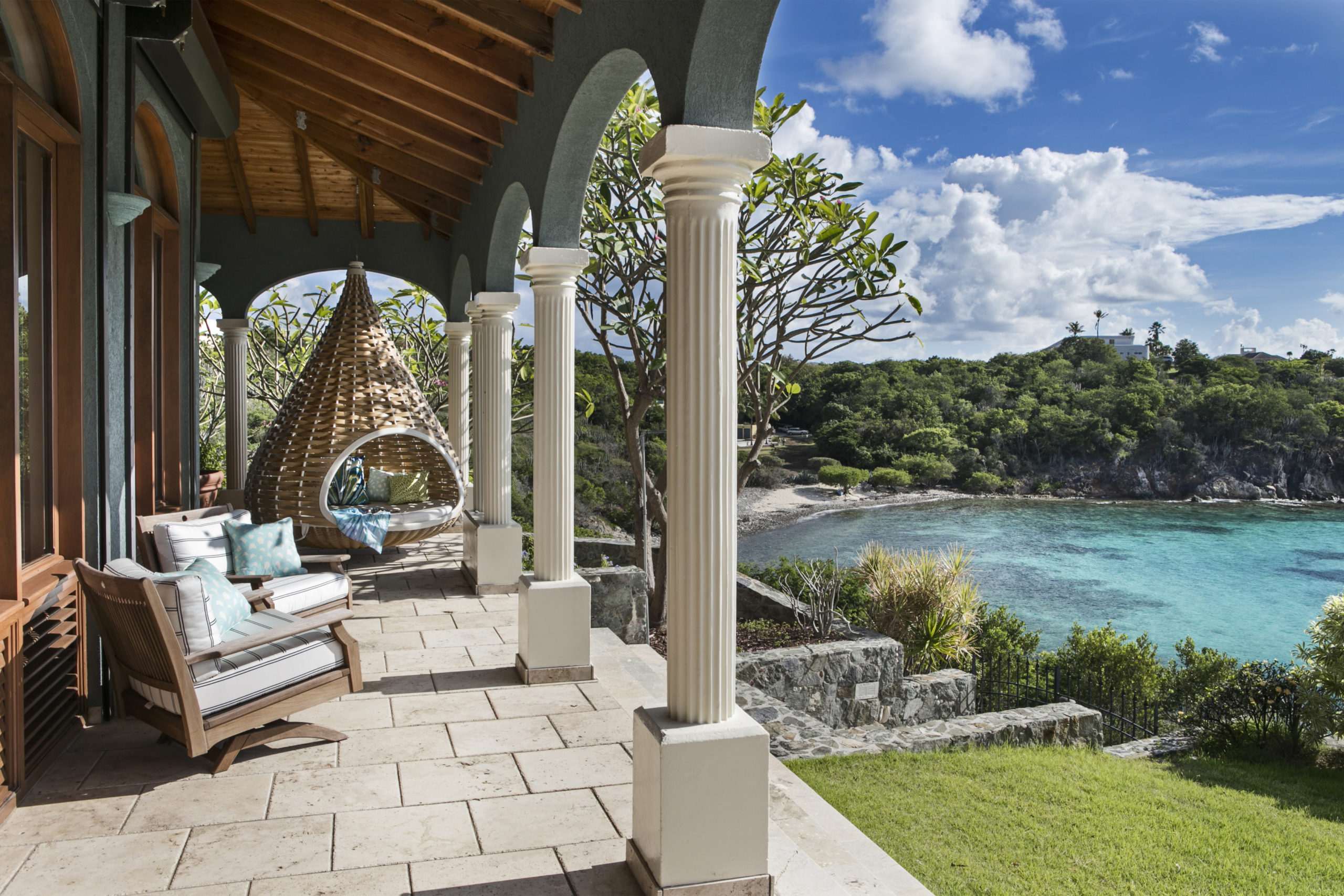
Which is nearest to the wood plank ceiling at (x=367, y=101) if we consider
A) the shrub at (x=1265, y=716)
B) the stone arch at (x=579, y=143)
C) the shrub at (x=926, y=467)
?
the stone arch at (x=579, y=143)

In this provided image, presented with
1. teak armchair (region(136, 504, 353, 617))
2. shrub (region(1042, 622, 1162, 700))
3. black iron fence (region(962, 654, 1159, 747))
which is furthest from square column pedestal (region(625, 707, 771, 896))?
shrub (region(1042, 622, 1162, 700))

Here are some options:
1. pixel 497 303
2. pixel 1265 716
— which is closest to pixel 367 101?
pixel 497 303

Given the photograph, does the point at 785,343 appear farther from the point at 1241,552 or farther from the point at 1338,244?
the point at 1338,244

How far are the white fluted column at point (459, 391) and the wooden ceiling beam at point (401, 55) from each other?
440cm

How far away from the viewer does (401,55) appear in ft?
17.0

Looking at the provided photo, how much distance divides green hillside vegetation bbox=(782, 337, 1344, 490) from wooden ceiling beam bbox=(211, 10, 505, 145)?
27.9m

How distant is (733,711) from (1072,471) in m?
37.7

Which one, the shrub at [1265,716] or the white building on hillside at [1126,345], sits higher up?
the white building on hillside at [1126,345]

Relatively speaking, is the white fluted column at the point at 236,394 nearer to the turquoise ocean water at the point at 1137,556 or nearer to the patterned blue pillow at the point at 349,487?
the patterned blue pillow at the point at 349,487

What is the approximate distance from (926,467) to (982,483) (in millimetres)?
3244

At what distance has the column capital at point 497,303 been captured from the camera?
648 centimetres

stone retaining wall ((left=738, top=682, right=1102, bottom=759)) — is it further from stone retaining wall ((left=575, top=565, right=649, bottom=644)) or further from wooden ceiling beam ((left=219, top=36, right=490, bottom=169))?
wooden ceiling beam ((left=219, top=36, right=490, bottom=169))

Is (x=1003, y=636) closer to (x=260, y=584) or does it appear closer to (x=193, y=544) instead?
(x=260, y=584)

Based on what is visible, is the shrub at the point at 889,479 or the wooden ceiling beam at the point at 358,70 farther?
the shrub at the point at 889,479
